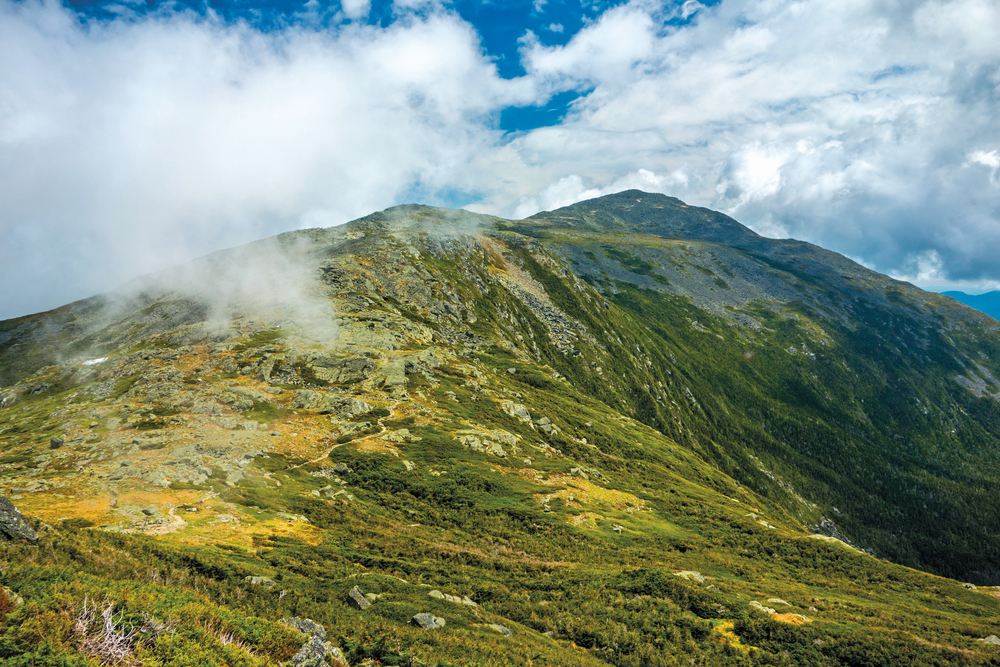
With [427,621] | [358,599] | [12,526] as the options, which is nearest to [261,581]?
[358,599]

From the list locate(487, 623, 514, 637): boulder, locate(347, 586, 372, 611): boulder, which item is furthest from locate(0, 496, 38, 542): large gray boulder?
locate(487, 623, 514, 637): boulder

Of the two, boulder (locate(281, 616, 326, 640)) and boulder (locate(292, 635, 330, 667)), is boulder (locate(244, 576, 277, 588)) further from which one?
boulder (locate(292, 635, 330, 667))

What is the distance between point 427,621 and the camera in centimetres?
2580

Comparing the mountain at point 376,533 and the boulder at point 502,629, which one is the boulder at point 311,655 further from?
the boulder at point 502,629

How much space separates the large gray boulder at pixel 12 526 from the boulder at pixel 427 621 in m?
20.2

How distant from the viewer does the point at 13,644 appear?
1064 centimetres

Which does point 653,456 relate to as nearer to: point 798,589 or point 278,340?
point 798,589

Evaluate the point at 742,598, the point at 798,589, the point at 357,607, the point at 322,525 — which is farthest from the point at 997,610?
the point at 322,525

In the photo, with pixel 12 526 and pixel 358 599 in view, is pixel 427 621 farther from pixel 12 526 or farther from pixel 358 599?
pixel 12 526

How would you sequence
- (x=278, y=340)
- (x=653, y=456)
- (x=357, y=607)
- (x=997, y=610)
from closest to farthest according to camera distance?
1. (x=357, y=607)
2. (x=997, y=610)
3. (x=278, y=340)
4. (x=653, y=456)

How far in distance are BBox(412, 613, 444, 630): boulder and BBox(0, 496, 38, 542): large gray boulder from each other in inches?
796

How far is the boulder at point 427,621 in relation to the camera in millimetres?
25484

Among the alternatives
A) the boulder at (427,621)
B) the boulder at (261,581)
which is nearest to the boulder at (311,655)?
the boulder at (427,621)

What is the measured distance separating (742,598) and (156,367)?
395ft
